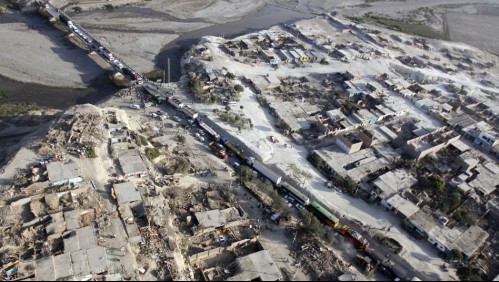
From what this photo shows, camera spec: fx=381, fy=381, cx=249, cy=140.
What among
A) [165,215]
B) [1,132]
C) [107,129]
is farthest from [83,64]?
[165,215]

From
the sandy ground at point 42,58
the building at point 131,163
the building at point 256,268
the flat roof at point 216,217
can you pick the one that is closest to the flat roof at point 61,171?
the building at point 131,163

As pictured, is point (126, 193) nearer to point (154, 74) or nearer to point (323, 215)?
point (323, 215)

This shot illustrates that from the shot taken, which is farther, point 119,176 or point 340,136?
point 340,136

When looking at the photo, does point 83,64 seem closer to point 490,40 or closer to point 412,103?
point 412,103

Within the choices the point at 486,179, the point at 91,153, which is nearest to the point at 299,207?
the point at 91,153

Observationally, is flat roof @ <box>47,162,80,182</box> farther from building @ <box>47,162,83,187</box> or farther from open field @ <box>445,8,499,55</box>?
open field @ <box>445,8,499,55</box>

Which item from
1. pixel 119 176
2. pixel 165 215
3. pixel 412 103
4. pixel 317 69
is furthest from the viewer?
pixel 317 69

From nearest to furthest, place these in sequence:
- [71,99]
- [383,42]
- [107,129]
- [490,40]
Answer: [107,129] → [71,99] → [383,42] → [490,40]
